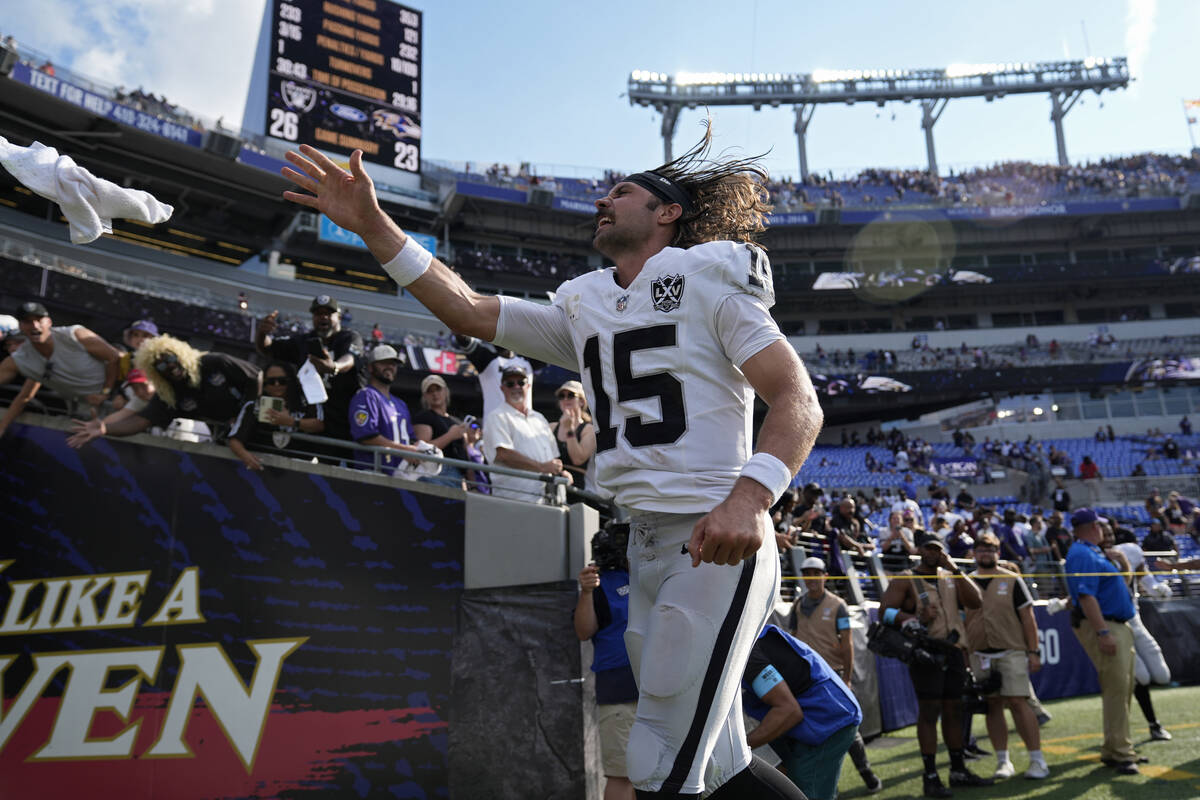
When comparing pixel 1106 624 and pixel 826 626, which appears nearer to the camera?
pixel 1106 624

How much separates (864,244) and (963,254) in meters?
5.45

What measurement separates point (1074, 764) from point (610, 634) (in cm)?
413

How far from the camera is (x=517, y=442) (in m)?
6.27

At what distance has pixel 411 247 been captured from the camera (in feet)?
8.00

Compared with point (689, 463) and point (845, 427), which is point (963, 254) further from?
point (689, 463)

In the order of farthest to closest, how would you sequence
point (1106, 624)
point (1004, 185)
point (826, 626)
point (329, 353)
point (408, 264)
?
1. point (1004, 185)
2. point (826, 626)
3. point (1106, 624)
4. point (329, 353)
5. point (408, 264)

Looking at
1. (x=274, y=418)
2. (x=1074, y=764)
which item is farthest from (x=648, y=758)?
(x=1074, y=764)

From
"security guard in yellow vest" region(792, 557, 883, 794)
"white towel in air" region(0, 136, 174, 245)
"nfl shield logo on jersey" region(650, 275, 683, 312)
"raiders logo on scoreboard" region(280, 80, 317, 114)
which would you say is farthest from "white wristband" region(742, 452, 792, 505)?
"raiders logo on scoreboard" region(280, 80, 317, 114)

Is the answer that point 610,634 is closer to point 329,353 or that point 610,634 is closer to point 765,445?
point 765,445

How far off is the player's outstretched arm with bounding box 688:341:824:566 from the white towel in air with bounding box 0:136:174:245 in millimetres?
2139

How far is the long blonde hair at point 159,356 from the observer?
587cm

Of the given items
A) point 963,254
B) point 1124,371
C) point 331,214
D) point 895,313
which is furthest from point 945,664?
point 963,254

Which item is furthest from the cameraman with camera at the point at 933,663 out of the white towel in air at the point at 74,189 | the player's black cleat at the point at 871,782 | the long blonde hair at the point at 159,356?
the white towel in air at the point at 74,189

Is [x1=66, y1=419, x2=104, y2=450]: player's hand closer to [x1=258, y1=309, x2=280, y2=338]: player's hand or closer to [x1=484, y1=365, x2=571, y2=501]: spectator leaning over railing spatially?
[x1=258, y1=309, x2=280, y2=338]: player's hand
